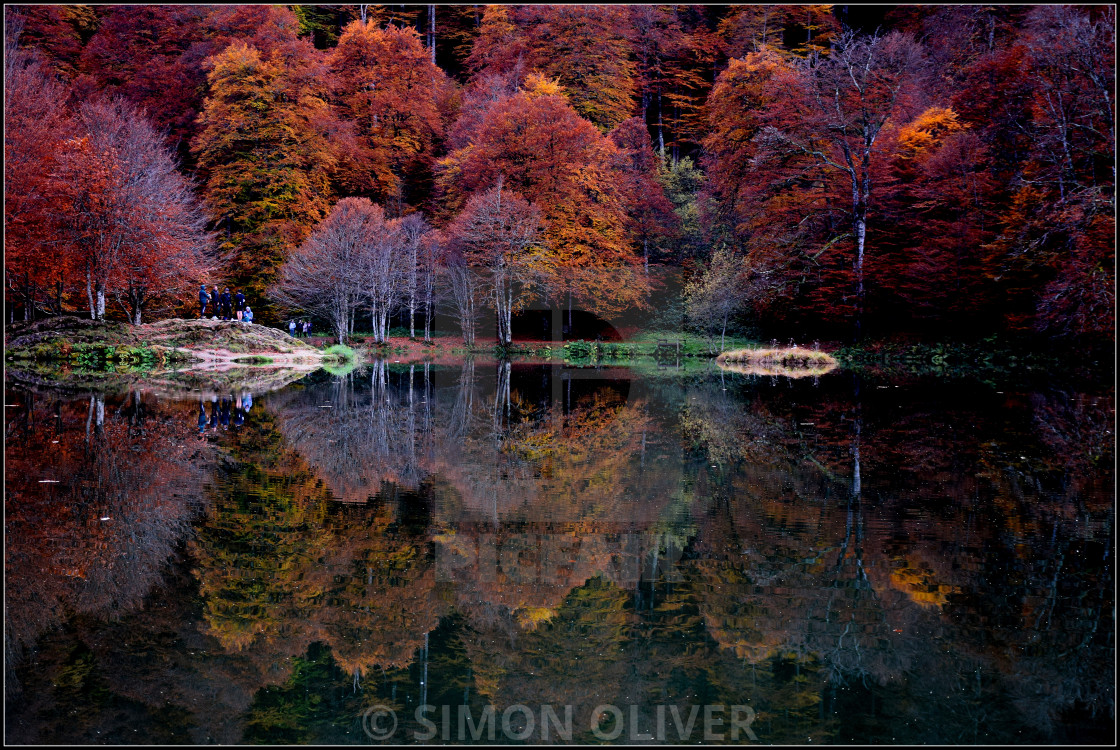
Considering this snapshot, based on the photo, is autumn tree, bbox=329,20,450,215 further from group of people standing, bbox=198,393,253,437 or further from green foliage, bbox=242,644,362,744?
green foliage, bbox=242,644,362,744

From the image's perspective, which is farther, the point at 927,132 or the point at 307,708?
the point at 927,132

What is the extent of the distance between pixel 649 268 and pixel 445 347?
516 inches

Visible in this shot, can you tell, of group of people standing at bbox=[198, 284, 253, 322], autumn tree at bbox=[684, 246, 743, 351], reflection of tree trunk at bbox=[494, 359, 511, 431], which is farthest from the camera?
autumn tree at bbox=[684, 246, 743, 351]

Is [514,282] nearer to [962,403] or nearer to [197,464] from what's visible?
[962,403]

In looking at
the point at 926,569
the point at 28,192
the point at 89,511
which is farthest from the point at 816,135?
the point at 89,511

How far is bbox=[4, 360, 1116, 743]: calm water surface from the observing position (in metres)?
3.80

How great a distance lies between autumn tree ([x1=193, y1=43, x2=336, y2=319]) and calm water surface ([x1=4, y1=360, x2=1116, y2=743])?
31.1 m

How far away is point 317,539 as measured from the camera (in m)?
6.21

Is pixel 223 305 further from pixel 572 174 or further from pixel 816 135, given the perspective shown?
pixel 816 135

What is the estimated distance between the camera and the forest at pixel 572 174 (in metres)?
26.4

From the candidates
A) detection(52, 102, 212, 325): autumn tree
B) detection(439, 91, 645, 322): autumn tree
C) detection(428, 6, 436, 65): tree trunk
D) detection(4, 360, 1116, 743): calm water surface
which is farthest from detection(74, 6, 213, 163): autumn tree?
detection(4, 360, 1116, 743): calm water surface

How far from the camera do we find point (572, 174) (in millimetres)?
38500

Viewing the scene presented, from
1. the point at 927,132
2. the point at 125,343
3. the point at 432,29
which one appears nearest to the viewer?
the point at 125,343

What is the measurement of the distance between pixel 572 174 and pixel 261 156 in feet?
55.6
